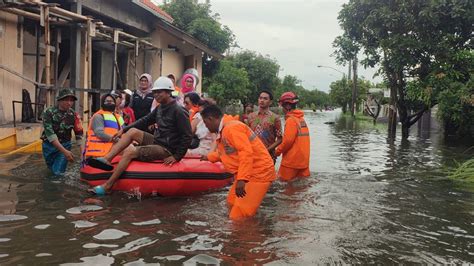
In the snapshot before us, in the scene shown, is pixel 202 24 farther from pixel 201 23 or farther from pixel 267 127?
pixel 267 127

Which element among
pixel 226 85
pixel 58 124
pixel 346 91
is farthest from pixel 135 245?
pixel 346 91

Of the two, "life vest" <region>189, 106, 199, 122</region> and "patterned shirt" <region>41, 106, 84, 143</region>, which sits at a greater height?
"life vest" <region>189, 106, 199, 122</region>

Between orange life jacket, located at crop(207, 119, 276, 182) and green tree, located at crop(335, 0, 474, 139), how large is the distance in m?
12.2

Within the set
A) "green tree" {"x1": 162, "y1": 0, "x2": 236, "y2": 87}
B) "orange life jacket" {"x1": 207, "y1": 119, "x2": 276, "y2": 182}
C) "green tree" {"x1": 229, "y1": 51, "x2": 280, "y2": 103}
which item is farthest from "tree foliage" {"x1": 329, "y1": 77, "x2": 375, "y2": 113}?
"orange life jacket" {"x1": 207, "y1": 119, "x2": 276, "y2": 182}

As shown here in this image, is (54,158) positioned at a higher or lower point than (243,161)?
lower

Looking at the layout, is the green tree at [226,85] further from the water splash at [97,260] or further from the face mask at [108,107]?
the water splash at [97,260]

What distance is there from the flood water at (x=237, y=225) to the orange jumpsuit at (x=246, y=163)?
0.78 feet

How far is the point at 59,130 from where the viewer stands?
25.6ft

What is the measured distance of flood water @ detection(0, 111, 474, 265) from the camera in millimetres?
4316

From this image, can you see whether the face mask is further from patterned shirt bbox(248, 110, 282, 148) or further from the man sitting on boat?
patterned shirt bbox(248, 110, 282, 148)

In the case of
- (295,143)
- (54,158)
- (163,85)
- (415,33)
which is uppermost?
(415,33)

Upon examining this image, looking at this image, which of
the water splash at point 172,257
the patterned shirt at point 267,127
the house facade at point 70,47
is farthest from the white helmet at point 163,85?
the house facade at point 70,47

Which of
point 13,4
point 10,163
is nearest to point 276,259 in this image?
point 10,163

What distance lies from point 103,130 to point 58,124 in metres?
1.04
